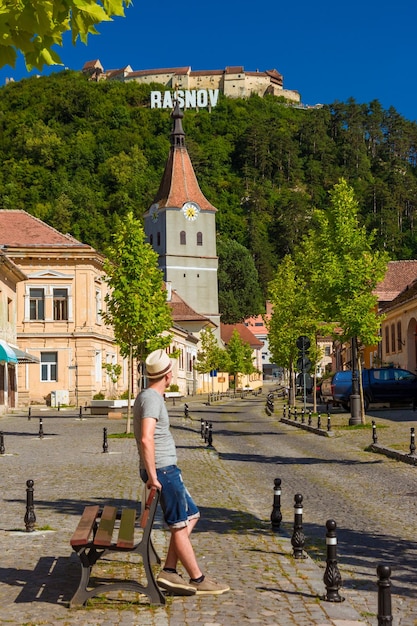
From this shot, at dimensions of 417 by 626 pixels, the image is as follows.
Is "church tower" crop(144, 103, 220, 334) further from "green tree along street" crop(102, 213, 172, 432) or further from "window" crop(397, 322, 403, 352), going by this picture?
"green tree along street" crop(102, 213, 172, 432)

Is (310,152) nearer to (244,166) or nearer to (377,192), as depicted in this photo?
(244,166)

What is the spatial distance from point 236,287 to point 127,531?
117m

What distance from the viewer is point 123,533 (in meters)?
7.02

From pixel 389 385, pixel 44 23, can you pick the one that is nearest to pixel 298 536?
pixel 44 23

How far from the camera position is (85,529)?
725 cm

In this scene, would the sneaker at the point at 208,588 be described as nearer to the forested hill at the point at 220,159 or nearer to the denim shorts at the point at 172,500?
the denim shorts at the point at 172,500

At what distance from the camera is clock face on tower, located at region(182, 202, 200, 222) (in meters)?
106

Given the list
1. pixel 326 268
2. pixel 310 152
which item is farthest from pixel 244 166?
pixel 326 268

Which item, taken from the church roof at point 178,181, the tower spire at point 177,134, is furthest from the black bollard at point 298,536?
the tower spire at point 177,134

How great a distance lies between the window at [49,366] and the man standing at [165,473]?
46.4 metres

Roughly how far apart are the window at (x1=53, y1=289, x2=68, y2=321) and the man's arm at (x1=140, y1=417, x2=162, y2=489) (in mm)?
46887

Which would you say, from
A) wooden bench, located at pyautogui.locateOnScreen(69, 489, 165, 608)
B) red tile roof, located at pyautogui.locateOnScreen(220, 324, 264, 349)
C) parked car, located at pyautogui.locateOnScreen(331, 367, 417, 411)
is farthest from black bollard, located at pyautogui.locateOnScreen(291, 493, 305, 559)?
red tile roof, located at pyautogui.locateOnScreen(220, 324, 264, 349)

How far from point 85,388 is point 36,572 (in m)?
44.8

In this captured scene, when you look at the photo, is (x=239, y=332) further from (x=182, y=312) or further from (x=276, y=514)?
(x=276, y=514)
